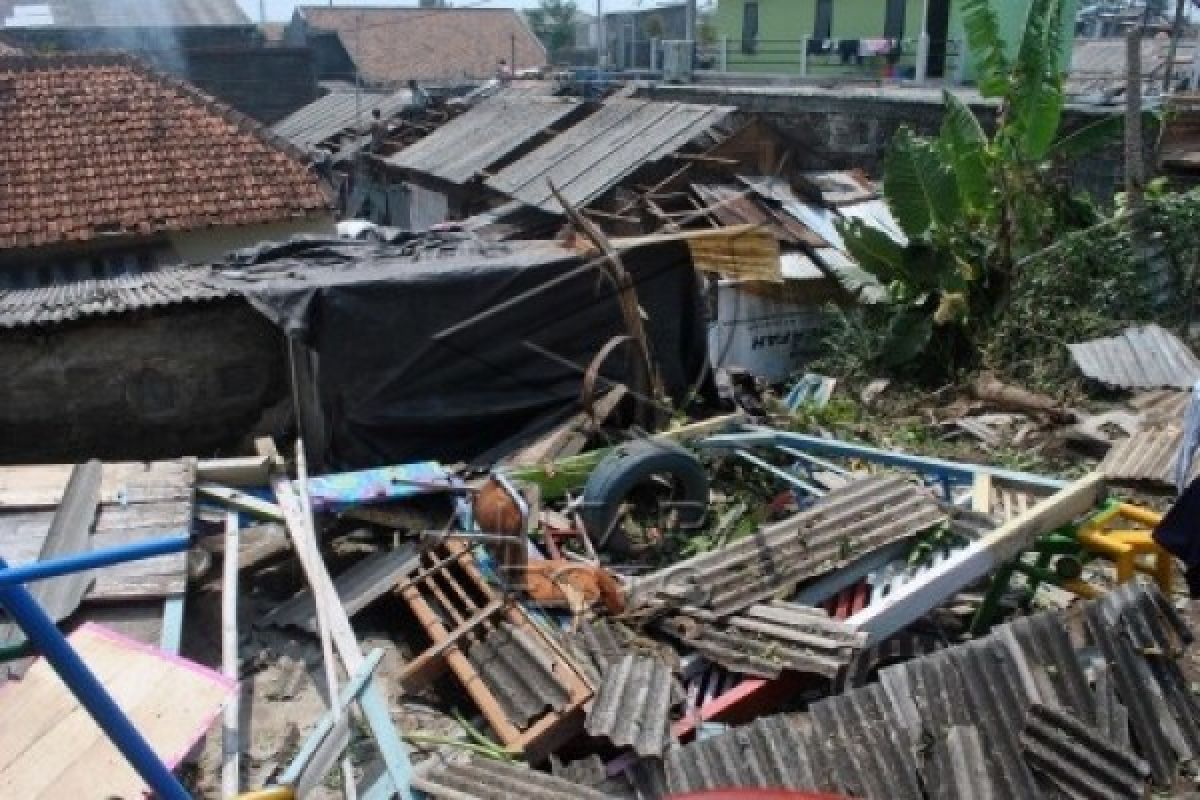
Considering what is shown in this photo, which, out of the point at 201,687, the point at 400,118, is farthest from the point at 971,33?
the point at 400,118

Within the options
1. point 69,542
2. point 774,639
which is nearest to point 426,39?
point 69,542

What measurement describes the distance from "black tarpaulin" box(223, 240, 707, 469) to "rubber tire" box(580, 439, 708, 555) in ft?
6.62

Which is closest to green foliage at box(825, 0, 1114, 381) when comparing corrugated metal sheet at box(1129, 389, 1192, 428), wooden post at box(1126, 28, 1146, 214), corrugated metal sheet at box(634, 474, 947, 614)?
wooden post at box(1126, 28, 1146, 214)

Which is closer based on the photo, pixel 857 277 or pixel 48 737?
pixel 48 737

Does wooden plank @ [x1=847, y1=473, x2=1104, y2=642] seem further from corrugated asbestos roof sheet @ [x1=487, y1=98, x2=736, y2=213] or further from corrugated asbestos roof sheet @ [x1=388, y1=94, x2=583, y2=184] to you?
corrugated asbestos roof sheet @ [x1=388, y1=94, x2=583, y2=184]

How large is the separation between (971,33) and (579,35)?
2380 inches

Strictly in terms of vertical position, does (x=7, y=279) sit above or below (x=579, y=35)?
below

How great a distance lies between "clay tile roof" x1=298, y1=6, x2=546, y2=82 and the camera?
139 feet

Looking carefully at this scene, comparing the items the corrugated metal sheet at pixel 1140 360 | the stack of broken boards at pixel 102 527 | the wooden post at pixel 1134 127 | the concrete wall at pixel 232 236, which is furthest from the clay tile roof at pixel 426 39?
the stack of broken boards at pixel 102 527

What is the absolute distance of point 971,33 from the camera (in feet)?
31.4

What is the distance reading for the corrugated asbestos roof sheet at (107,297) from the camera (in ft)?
26.4

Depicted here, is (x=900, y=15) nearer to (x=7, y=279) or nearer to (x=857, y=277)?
(x=857, y=277)

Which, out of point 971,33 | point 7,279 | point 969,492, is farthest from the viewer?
point 7,279

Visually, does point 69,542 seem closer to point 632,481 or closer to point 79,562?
point 632,481
